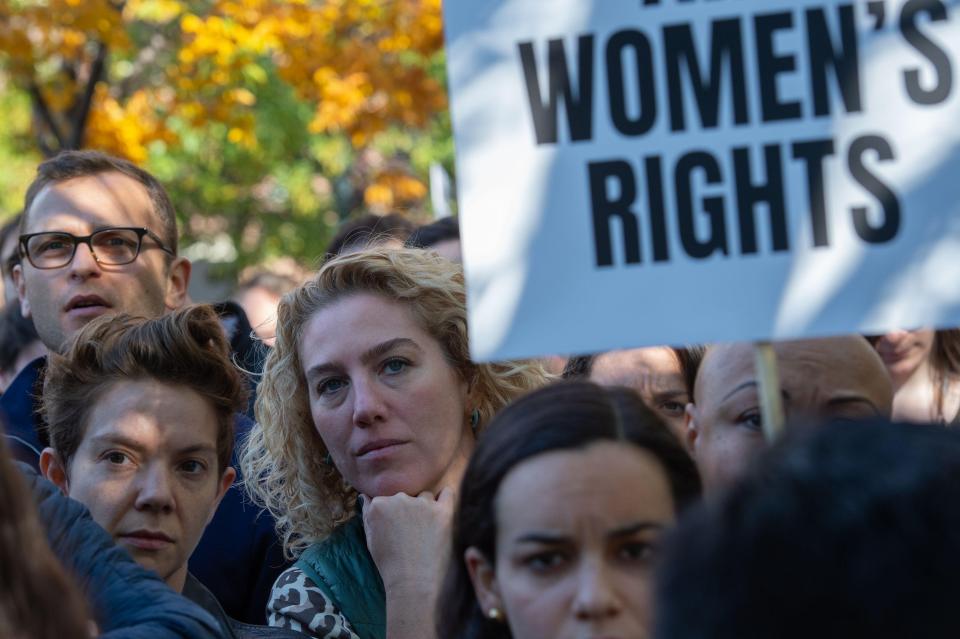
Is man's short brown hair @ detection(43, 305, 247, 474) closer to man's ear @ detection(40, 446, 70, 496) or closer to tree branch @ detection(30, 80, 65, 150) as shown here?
man's ear @ detection(40, 446, 70, 496)

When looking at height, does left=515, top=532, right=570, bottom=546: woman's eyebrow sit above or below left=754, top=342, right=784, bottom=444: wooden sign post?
below

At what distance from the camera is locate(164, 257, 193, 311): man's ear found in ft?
16.6

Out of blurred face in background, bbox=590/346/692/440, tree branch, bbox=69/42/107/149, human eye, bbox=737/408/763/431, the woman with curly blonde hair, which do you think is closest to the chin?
the woman with curly blonde hair

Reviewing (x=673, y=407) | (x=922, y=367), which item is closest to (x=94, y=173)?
(x=673, y=407)

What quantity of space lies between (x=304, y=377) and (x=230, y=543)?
1.91 ft

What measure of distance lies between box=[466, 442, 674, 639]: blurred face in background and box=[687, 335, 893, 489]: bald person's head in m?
0.54

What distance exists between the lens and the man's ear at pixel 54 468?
3.80 m

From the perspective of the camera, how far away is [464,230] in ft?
8.57

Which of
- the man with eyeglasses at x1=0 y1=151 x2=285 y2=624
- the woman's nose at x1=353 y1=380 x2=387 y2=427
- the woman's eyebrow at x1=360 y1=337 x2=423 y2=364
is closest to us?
the woman's nose at x1=353 y1=380 x2=387 y2=427

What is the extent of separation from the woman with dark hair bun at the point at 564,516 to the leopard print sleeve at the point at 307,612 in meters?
0.87

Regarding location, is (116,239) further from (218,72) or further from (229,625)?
(218,72)

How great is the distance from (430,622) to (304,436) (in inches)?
32.1

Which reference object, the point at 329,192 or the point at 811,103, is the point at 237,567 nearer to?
the point at 811,103

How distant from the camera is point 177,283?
5.13 meters
